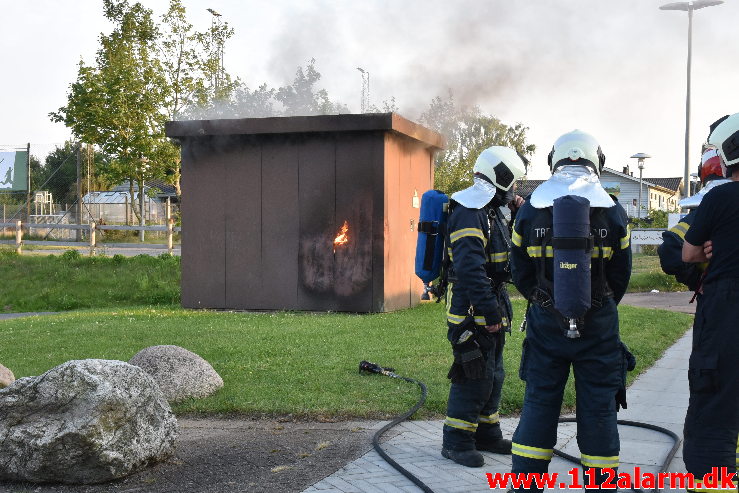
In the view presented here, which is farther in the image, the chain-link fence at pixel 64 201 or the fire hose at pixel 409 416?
the chain-link fence at pixel 64 201

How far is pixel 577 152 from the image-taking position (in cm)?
383

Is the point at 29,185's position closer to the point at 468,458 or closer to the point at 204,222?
the point at 204,222

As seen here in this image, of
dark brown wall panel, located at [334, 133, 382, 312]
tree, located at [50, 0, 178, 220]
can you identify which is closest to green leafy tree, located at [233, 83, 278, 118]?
dark brown wall panel, located at [334, 133, 382, 312]

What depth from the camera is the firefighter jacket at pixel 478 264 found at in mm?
4613

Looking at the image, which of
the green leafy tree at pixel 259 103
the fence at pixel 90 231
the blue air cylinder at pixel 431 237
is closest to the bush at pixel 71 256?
the fence at pixel 90 231

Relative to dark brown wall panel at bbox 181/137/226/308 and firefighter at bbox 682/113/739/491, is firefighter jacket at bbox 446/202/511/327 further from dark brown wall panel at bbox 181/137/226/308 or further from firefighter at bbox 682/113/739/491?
dark brown wall panel at bbox 181/137/226/308

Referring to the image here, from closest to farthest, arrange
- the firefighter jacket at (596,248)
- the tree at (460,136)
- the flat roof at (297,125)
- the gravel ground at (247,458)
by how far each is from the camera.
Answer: the firefighter jacket at (596,248), the gravel ground at (247,458), the flat roof at (297,125), the tree at (460,136)

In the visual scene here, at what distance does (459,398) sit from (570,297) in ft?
4.88

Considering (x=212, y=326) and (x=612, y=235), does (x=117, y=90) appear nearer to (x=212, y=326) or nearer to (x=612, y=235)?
(x=212, y=326)

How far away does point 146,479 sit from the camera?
464cm

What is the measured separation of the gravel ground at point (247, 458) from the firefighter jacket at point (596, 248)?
Result: 1.79 metres

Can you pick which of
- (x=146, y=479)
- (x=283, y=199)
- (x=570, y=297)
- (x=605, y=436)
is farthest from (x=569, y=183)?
(x=283, y=199)

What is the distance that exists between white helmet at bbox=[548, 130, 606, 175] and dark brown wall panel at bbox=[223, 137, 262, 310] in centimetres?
948

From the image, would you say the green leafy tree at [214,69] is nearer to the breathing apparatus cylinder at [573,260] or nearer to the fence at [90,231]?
the fence at [90,231]
